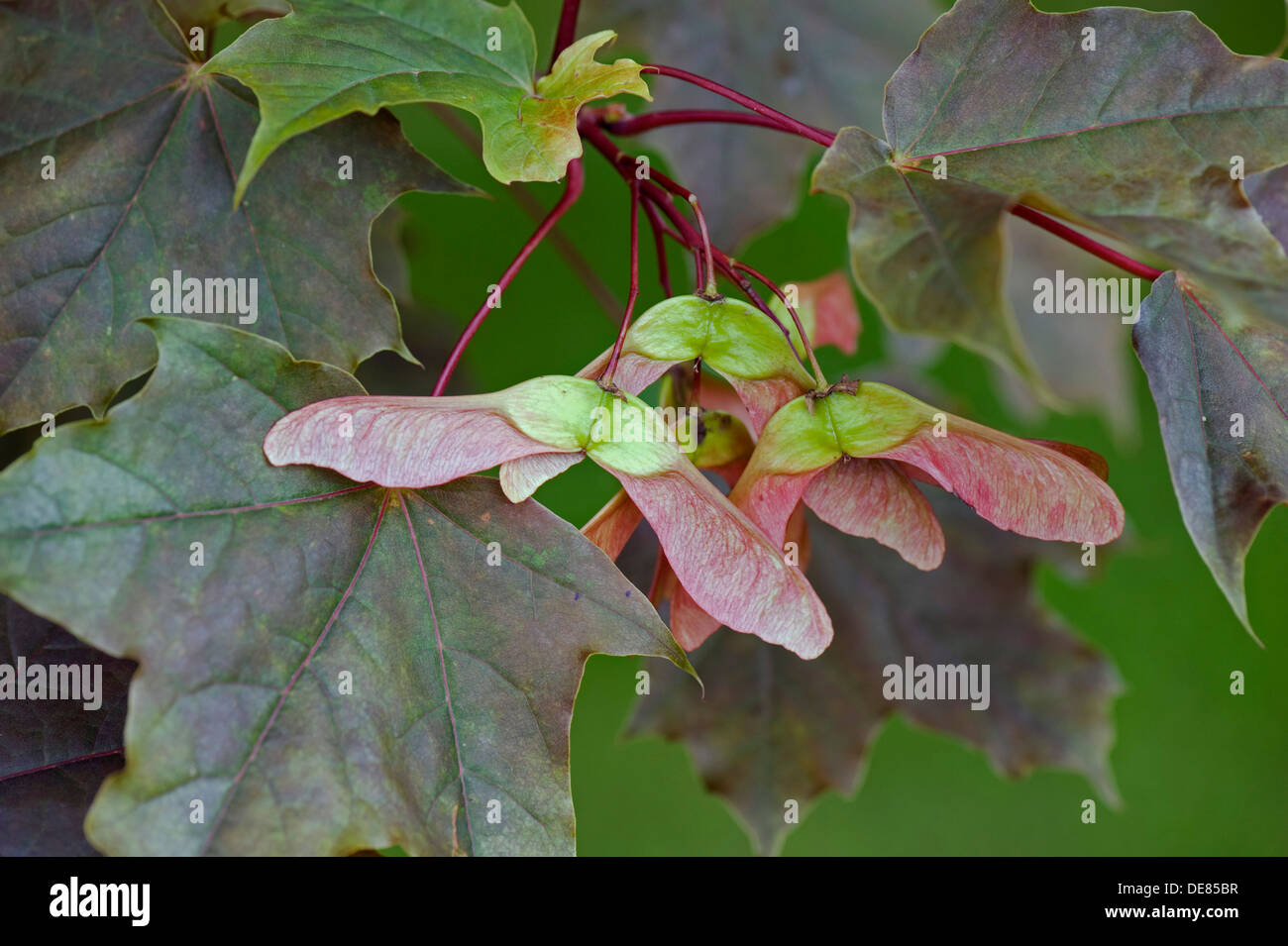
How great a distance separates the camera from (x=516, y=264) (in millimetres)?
381

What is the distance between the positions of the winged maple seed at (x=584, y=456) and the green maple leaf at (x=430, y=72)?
0.26ft

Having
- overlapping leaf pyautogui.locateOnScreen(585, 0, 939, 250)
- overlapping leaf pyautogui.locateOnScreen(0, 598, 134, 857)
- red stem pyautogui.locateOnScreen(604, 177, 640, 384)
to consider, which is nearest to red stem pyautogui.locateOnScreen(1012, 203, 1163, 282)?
red stem pyautogui.locateOnScreen(604, 177, 640, 384)

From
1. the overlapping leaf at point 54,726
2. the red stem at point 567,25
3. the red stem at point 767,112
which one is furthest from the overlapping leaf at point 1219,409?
the overlapping leaf at point 54,726

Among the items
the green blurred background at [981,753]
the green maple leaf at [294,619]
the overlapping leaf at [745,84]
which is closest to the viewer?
the green maple leaf at [294,619]

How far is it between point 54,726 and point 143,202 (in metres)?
0.20

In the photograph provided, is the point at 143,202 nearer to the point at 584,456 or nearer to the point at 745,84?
the point at 584,456

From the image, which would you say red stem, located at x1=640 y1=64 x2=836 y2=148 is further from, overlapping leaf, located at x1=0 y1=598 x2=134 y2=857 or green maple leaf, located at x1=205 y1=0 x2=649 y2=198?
overlapping leaf, located at x1=0 y1=598 x2=134 y2=857

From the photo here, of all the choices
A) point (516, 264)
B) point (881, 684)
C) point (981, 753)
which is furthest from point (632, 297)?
point (981, 753)

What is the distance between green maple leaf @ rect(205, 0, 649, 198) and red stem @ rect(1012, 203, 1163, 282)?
15 centimetres

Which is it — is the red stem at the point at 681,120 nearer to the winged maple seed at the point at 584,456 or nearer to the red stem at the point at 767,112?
the red stem at the point at 767,112

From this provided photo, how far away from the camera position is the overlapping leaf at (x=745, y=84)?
2.00 ft
